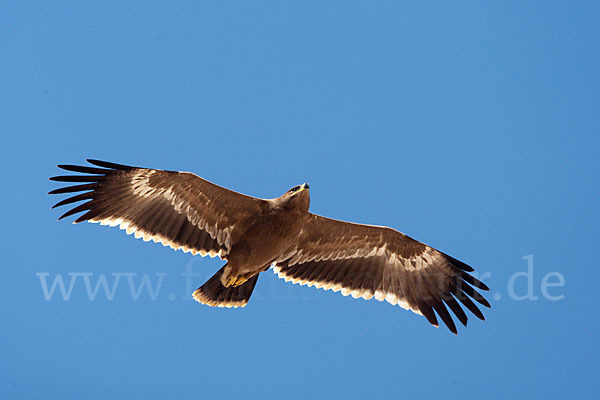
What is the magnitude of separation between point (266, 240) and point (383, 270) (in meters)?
1.99

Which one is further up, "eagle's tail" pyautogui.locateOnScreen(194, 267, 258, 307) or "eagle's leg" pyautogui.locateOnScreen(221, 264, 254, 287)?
"eagle's leg" pyautogui.locateOnScreen(221, 264, 254, 287)

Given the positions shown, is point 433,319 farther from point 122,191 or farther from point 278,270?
point 122,191

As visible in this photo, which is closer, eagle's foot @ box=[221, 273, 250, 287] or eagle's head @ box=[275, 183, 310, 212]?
eagle's head @ box=[275, 183, 310, 212]

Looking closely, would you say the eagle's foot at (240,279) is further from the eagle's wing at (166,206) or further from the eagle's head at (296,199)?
the eagle's head at (296,199)

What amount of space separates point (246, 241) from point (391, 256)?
2289 millimetres

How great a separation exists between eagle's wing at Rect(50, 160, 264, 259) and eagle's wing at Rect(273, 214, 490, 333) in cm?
112

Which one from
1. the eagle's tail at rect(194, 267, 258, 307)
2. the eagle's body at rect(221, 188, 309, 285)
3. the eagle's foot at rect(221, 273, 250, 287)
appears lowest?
the eagle's tail at rect(194, 267, 258, 307)

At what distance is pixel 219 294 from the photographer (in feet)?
32.3

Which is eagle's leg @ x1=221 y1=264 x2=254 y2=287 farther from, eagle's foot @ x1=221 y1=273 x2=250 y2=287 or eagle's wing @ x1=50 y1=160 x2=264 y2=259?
eagle's wing @ x1=50 y1=160 x2=264 y2=259

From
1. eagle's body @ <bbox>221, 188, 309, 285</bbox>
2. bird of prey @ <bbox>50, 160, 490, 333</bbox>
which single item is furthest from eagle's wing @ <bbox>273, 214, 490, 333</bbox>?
eagle's body @ <bbox>221, 188, 309, 285</bbox>

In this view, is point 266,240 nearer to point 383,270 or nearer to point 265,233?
point 265,233

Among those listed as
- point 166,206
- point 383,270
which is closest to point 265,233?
point 166,206

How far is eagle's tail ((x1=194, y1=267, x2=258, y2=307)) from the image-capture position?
9.82m

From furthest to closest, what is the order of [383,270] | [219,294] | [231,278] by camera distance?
[383,270] → [219,294] → [231,278]
